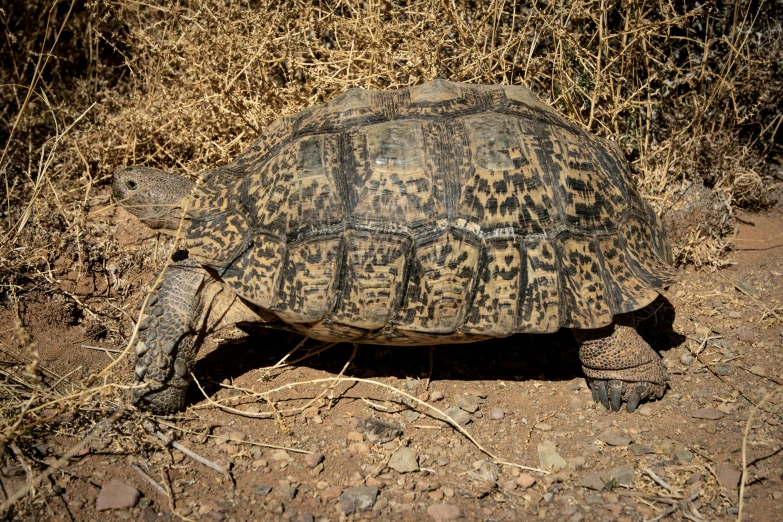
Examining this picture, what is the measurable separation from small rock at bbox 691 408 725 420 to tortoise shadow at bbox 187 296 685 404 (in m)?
0.65

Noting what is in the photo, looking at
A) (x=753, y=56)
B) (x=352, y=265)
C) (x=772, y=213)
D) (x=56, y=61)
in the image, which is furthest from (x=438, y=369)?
(x=56, y=61)

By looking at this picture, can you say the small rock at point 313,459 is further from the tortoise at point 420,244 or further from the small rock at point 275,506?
the tortoise at point 420,244

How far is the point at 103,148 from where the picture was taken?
5.42 m

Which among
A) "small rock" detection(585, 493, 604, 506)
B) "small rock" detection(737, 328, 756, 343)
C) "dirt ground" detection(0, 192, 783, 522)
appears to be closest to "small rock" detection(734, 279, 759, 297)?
"dirt ground" detection(0, 192, 783, 522)

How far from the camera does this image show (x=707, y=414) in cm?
377

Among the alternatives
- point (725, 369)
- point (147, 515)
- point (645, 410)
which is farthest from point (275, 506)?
point (725, 369)

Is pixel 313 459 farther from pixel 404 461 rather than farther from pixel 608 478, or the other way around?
pixel 608 478

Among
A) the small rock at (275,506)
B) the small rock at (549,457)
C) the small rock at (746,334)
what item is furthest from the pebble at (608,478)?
the small rock at (746,334)

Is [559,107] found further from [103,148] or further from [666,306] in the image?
[103,148]

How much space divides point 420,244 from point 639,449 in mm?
1565

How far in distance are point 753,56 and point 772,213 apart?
134cm

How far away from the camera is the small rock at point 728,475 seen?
3.25 meters

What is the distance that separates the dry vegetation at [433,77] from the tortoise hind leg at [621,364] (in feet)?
5.31

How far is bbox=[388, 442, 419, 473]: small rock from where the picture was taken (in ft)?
11.1
